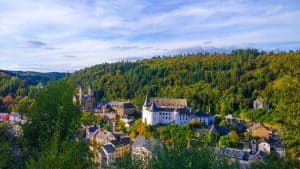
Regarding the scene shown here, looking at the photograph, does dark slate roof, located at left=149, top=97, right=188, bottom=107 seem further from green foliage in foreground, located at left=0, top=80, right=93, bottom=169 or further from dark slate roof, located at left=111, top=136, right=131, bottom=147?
green foliage in foreground, located at left=0, top=80, right=93, bottom=169

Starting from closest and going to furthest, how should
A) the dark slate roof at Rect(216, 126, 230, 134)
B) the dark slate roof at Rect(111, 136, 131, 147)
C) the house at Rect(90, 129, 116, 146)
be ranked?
the dark slate roof at Rect(111, 136, 131, 147), the house at Rect(90, 129, 116, 146), the dark slate roof at Rect(216, 126, 230, 134)

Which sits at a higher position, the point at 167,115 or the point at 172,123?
the point at 167,115

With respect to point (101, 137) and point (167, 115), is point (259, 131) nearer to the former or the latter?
point (167, 115)

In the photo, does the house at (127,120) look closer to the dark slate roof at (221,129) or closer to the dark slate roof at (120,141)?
the dark slate roof at (120,141)

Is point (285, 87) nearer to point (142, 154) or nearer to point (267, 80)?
point (142, 154)

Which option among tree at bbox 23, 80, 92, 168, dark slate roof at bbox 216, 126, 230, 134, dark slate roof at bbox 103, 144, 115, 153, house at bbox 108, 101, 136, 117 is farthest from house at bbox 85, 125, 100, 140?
tree at bbox 23, 80, 92, 168

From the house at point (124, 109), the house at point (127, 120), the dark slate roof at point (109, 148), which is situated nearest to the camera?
the dark slate roof at point (109, 148)

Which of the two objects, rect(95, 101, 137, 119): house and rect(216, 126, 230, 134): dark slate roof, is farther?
rect(95, 101, 137, 119): house

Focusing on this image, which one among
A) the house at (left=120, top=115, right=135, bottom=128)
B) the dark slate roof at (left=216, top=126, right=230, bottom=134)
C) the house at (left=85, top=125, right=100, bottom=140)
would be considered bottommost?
the house at (left=85, top=125, right=100, bottom=140)

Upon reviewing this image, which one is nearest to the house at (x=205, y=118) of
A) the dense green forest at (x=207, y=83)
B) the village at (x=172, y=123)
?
the village at (x=172, y=123)

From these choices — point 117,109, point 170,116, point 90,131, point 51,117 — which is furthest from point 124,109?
point 51,117

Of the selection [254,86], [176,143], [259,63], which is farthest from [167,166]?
[259,63]
